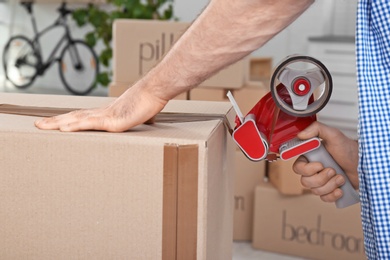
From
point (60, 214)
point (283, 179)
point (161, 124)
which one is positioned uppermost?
point (161, 124)

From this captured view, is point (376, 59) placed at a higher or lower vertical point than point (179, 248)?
higher

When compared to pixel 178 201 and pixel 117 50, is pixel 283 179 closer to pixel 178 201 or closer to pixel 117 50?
pixel 117 50

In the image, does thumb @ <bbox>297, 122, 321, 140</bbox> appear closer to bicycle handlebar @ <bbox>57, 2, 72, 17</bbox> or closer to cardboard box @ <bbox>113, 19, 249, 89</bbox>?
cardboard box @ <bbox>113, 19, 249, 89</bbox>

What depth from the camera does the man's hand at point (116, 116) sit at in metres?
0.88

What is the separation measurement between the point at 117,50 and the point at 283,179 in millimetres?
799

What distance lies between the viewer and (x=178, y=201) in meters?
0.81

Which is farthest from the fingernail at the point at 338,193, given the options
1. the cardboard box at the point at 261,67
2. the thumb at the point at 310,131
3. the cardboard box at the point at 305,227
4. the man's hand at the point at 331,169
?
the cardboard box at the point at 261,67

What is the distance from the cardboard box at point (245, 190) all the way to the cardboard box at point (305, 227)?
7 cm

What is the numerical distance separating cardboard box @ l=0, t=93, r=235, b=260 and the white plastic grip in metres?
0.18

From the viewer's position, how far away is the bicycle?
19.2ft

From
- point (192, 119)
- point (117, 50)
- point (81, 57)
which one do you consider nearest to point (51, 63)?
point (81, 57)

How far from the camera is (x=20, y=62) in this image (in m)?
6.00

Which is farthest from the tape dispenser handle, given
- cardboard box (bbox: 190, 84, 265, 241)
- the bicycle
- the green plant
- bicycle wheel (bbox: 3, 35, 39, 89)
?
bicycle wheel (bbox: 3, 35, 39, 89)

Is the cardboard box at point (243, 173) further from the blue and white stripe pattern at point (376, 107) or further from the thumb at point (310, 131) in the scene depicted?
the blue and white stripe pattern at point (376, 107)
